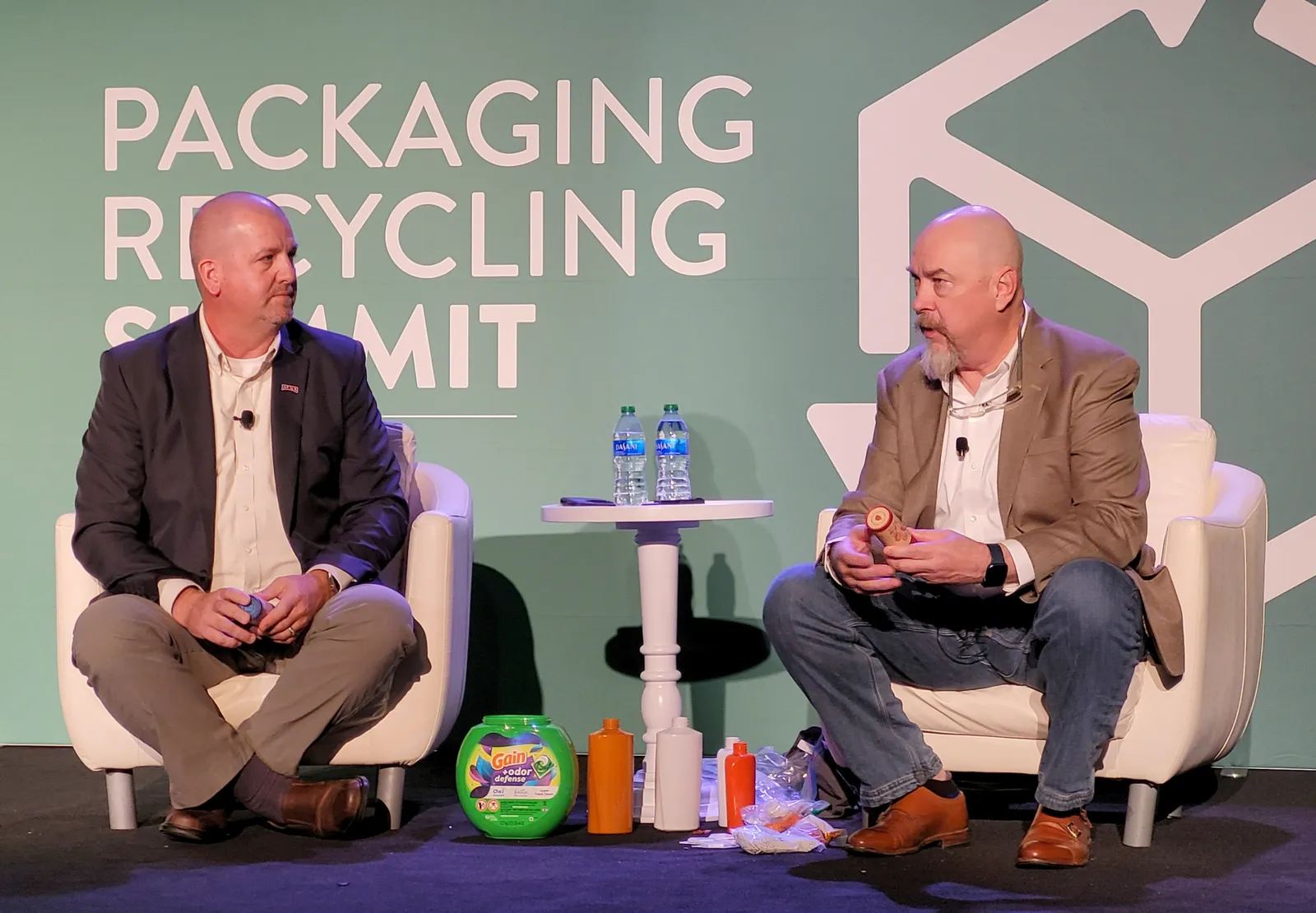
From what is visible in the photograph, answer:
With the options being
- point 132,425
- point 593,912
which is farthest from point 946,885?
point 132,425

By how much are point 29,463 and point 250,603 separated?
176cm

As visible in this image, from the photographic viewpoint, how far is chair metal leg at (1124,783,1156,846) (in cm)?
273

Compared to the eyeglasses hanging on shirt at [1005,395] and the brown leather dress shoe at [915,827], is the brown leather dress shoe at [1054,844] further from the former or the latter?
the eyeglasses hanging on shirt at [1005,395]

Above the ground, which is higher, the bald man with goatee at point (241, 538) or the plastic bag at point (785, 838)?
the bald man with goatee at point (241, 538)

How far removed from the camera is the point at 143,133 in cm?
415

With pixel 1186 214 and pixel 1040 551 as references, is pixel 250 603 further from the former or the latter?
pixel 1186 214

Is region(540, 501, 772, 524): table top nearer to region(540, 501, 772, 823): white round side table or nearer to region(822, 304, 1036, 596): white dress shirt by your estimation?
region(540, 501, 772, 823): white round side table

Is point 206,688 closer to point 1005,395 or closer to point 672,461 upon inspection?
point 672,461

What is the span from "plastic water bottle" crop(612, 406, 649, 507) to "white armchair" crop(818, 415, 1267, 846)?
0.87m

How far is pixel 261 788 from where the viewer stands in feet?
8.96

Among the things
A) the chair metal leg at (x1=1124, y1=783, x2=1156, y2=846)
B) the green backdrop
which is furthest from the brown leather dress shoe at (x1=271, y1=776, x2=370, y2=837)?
the chair metal leg at (x1=1124, y1=783, x2=1156, y2=846)

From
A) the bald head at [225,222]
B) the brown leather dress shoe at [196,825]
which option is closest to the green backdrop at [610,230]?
the bald head at [225,222]

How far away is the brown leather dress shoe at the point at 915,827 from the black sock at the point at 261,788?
1.04 metres

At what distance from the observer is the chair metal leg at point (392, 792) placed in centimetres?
294
